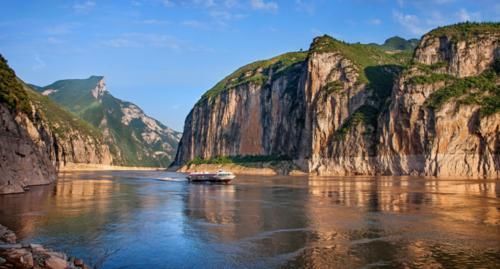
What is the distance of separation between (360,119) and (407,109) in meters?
21.6

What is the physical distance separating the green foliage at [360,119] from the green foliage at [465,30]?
28.8 meters

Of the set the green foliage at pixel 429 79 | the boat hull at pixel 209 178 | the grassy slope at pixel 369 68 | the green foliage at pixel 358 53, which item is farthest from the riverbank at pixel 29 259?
the green foliage at pixel 358 53

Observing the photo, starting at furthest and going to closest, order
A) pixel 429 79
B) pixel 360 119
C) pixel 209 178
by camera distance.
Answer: pixel 360 119 → pixel 429 79 → pixel 209 178

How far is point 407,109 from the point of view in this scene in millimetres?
124375

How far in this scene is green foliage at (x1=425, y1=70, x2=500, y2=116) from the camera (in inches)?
4321

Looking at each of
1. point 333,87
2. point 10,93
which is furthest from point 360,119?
point 10,93

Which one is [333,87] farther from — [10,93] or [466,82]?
[10,93]

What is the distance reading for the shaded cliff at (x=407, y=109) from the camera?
364 ft

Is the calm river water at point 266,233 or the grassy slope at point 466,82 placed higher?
the grassy slope at point 466,82

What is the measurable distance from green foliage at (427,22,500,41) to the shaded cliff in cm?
27

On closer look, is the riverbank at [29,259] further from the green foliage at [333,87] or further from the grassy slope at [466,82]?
the green foliage at [333,87]

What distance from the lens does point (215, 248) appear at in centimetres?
2269

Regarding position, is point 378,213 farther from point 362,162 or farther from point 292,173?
point 292,173

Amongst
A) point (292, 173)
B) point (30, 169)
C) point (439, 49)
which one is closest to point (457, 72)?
point (439, 49)
